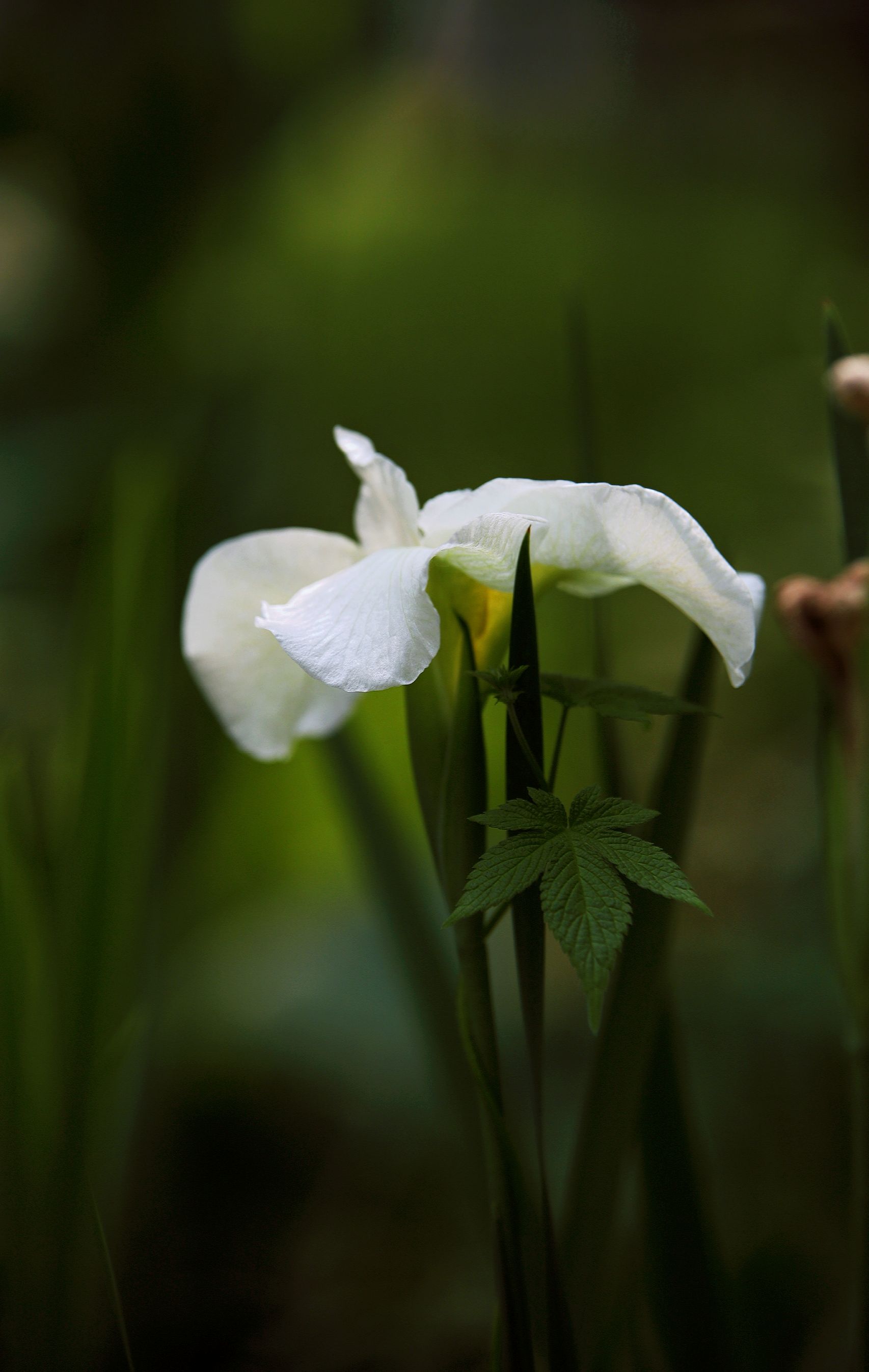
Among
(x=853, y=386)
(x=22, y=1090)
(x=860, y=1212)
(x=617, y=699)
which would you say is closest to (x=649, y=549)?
(x=617, y=699)

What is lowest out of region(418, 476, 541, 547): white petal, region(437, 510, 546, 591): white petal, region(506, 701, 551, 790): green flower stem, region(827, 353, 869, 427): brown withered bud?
region(506, 701, 551, 790): green flower stem

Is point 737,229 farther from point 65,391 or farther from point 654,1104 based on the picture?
point 654,1104

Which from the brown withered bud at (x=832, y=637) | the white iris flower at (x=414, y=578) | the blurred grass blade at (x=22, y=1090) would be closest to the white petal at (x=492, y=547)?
the white iris flower at (x=414, y=578)

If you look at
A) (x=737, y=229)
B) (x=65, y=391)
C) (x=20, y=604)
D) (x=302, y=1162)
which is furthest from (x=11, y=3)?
(x=302, y=1162)

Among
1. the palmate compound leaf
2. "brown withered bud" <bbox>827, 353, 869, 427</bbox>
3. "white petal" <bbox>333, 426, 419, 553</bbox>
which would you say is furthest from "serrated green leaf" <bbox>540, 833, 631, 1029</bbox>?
"brown withered bud" <bbox>827, 353, 869, 427</bbox>

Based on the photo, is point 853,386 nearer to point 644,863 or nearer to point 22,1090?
point 644,863

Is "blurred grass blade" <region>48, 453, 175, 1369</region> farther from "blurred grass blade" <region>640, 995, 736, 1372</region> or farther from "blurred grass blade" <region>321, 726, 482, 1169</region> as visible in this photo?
"blurred grass blade" <region>640, 995, 736, 1372</region>
